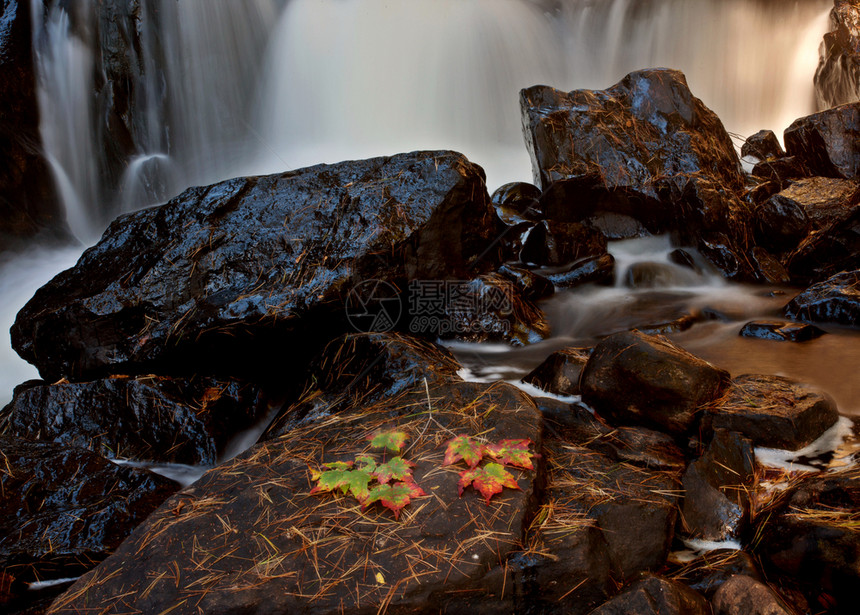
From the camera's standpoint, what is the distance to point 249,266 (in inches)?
168

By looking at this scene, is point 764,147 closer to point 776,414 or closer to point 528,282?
point 528,282

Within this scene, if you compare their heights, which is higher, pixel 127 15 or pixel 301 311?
pixel 127 15

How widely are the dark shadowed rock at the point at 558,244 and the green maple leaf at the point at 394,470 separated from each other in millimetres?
4350

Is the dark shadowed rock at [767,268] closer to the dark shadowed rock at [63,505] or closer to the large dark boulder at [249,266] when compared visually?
the large dark boulder at [249,266]

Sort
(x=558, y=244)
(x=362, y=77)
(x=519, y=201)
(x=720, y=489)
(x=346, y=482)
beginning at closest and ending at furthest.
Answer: (x=346, y=482) < (x=720, y=489) < (x=558, y=244) < (x=519, y=201) < (x=362, y=77)

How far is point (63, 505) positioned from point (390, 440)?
1.94m

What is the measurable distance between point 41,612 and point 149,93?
8717 mm

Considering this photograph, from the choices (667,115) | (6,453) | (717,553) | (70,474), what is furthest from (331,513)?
(667,115)

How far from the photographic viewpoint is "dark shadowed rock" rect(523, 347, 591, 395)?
3711mm

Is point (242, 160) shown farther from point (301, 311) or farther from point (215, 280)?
point (301, 311)

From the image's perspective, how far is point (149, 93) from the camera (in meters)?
8.91

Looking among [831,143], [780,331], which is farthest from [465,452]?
[831,143]

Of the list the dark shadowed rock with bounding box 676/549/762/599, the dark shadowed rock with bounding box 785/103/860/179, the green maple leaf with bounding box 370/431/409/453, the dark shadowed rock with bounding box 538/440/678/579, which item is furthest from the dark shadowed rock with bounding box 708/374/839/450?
the dark shadowed rock with bounding box 785/103/860/179

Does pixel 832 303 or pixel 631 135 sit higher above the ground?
pixel 631 135
